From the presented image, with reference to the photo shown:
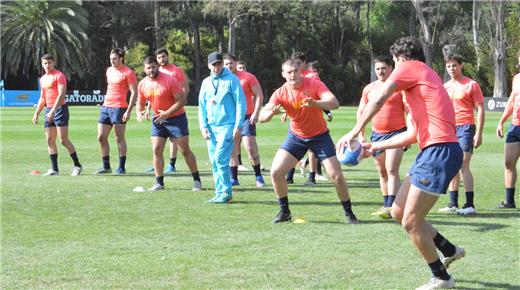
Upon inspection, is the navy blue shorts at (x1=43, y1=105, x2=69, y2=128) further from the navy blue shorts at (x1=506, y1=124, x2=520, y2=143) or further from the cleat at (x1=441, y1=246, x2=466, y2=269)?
the cleat at (x1=441, y1=246, x2=466, y2=269)

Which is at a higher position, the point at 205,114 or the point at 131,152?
the point at 205,114

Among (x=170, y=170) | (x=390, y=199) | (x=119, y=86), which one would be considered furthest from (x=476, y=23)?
(x=390, y=199)

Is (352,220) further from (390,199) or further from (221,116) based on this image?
(221,116)

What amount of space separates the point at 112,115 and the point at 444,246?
947 cm

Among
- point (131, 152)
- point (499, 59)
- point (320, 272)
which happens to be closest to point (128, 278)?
point (320, 272)

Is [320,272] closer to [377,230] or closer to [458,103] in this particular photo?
[377,230]

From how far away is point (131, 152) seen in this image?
2019cm

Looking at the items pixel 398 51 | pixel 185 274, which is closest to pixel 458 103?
pixel 398 51

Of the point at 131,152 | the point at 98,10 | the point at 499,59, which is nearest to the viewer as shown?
the point at 131,152

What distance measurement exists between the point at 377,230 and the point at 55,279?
385 cm

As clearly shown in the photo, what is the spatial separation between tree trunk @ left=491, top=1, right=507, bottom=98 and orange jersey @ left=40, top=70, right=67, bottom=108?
159 ft

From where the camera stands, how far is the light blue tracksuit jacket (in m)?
11.2

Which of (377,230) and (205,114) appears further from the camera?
(205,114)

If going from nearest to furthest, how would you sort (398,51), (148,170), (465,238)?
(398,51) → (465,238) → (148,170)
